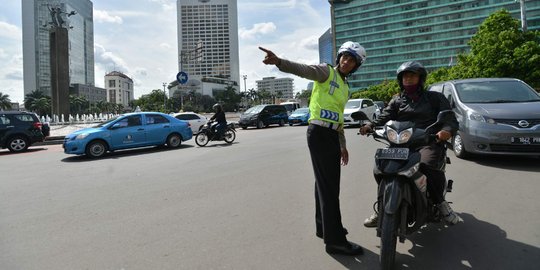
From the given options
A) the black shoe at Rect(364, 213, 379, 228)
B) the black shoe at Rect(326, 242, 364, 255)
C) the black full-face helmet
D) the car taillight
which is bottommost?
the black shoe at Rect(326, 242, 364, 255)

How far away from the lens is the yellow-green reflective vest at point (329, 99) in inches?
125

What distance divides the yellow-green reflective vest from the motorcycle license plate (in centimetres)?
→ 43

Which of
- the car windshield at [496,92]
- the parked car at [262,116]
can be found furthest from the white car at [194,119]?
the car windshield at [496,92]

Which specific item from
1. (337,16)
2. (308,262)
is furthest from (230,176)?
(337,16)

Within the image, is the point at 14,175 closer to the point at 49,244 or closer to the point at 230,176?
the point at 230,176

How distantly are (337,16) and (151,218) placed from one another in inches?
5197

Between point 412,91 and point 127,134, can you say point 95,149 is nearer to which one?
point 127,134

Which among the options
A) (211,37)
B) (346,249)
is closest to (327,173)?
(346,249)

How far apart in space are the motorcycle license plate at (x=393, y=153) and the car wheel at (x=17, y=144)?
48.0ft

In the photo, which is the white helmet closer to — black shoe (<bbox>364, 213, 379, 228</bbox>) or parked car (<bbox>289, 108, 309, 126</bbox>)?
black shoe (<bbox>364, 213, 379, 228</bbox>)

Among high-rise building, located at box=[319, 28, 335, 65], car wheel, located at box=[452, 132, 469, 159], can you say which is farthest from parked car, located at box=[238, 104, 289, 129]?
high-rise building, located at box=[319, 28, 335, 65]

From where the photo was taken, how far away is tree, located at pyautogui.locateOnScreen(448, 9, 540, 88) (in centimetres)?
2531

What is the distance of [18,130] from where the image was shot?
13867 millimetres

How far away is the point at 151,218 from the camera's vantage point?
14.8ft
